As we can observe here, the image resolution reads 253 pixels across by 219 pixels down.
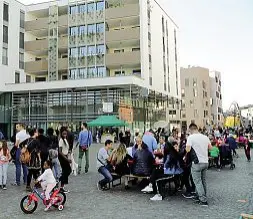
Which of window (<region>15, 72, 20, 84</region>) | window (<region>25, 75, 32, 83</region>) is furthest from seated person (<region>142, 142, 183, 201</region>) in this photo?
window (<region>25, 75, 32, 83</region>)

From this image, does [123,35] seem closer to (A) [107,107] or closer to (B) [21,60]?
(A) [107,107]

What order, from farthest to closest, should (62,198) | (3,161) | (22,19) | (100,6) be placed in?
(22,19) → (100,6) → (3,161) → (62,198)

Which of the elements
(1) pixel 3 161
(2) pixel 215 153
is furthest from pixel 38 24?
(1) pixel 3 161

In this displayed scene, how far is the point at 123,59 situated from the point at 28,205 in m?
34.9

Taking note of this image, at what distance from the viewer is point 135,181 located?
36.9 ft

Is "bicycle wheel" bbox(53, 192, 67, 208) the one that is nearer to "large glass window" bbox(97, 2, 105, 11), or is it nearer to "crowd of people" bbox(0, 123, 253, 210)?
"crowd of people" bbox(0, 123, 253, 210)

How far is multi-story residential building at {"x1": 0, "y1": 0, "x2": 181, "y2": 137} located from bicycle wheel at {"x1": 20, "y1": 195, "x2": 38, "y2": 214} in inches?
1178

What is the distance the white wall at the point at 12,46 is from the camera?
4341 centimetres

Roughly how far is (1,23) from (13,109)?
452 inches

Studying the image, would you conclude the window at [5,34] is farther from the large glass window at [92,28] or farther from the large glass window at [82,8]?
the large glass window at [92,28]

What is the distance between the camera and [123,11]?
4200 cm

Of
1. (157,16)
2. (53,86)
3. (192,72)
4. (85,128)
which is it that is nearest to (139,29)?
(157,16)

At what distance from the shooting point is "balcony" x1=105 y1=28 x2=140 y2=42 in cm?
4103

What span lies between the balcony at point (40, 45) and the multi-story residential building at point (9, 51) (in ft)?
3.32
